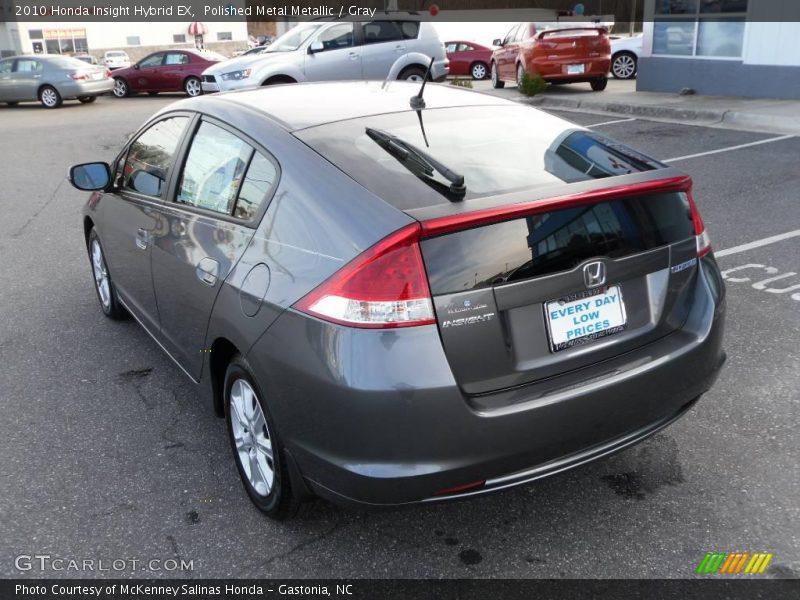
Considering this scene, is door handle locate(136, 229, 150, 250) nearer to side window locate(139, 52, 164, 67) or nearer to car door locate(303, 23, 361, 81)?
car door locate(303, 23, 361, 81)

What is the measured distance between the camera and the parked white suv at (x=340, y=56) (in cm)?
1497

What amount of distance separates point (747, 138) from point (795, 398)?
296 inches

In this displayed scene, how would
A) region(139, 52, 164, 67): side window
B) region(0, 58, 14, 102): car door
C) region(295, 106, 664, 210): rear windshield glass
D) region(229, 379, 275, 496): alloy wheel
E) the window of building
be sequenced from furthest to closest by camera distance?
region(139, 52, 164, 67): side window
region(0, 58, 14, 102): car door
the window of building
region(229, 379, 275, 496): alloy wheel
region(295, 106, 664, 210): rear windshield glass

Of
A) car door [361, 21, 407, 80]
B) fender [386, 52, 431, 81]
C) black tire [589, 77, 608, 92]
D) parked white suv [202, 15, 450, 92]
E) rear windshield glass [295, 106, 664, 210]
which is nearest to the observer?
rear windshield glass [295, 106, 664, 210]

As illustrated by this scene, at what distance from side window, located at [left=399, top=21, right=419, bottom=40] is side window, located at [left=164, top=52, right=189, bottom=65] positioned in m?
9.44

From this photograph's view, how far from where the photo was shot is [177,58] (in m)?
23.3

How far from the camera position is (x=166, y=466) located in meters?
3.52

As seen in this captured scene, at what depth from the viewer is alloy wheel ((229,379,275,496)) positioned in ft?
9.83

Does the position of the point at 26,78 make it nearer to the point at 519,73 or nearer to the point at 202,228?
the point at 519,73

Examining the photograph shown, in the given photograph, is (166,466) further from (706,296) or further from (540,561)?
(706,296)

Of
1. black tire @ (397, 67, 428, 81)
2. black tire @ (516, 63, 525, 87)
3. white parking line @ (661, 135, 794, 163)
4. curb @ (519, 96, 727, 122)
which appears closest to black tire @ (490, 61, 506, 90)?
black tire @ (516, 63, 525, 87)

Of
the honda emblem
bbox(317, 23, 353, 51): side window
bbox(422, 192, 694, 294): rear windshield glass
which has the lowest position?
the honda emblem

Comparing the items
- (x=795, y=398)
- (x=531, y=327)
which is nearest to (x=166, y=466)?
(x=531, y=327)

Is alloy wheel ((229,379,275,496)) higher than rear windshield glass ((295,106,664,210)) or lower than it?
lower
